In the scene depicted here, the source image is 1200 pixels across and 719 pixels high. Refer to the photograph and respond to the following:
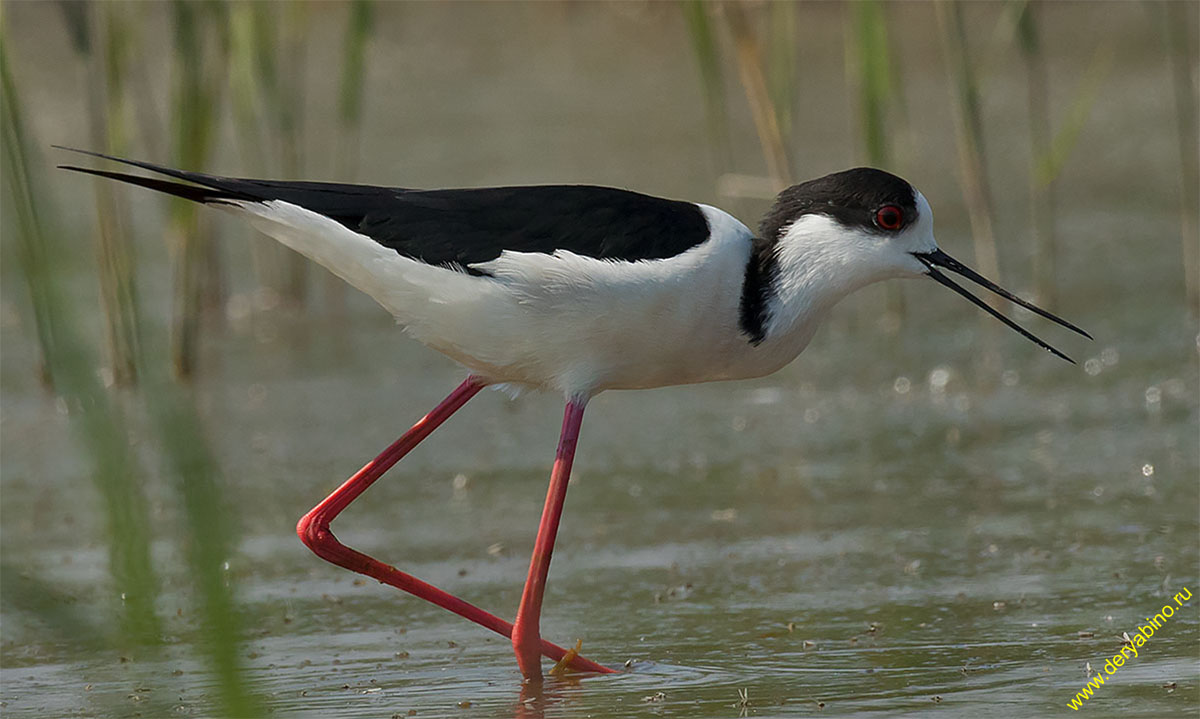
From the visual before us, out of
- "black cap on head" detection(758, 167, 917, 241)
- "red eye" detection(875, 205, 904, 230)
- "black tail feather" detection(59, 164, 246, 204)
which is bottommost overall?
"red eye" detection(875, 205, 904, 230)

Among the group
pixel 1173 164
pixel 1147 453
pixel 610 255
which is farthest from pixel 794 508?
pixel 1173 164

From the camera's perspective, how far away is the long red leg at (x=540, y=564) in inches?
162

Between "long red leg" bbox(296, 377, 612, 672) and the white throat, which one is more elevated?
the white throat

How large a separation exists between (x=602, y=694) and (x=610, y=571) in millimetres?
1134

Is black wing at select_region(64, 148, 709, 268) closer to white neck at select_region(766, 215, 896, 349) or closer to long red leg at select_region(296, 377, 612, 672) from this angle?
white neck at select_region(766, 215, 896, 349)

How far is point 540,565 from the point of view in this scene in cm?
425

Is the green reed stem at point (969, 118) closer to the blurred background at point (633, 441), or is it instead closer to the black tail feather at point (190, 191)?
the blurred background at point (633, 441)

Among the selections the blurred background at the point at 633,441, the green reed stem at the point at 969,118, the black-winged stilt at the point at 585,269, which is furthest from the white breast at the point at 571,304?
the green reed stem at the point at 969,118

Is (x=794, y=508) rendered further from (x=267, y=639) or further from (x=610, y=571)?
(x=267, y=639)

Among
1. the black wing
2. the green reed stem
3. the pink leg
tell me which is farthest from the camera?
the green reed stem

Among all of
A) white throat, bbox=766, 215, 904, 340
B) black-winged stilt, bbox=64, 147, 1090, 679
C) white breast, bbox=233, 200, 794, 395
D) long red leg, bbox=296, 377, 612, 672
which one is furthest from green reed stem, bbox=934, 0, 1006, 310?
long red leg, bbox=296, 377, 612, 672

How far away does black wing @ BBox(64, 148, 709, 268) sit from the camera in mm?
4246

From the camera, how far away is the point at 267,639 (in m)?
4.48

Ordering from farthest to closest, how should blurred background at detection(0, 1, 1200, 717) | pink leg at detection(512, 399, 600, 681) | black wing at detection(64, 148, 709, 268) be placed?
black wing at detection(64, 148, 709, 268), pink leg at detection(512, 399, 600, 681), blurred background at detection(0, 1, 1200, 717)
